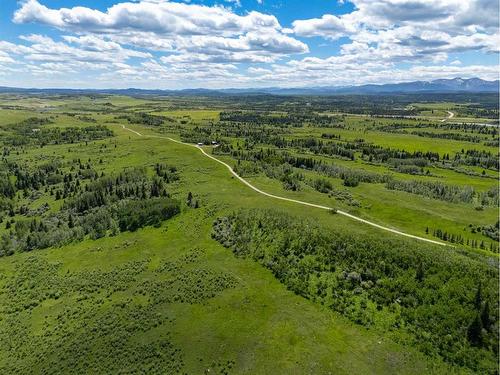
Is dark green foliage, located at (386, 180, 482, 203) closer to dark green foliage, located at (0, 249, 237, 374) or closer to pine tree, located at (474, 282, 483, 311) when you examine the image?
pine tree, located at (474, 282, 483, 311)

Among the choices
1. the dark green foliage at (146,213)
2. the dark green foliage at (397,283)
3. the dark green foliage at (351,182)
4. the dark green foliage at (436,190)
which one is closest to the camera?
the dark green foliage at (397,283)

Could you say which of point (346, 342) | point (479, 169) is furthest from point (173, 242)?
point (479, 169)

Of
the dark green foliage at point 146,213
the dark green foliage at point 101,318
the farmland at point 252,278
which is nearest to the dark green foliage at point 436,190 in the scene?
the farmland at point 252,278

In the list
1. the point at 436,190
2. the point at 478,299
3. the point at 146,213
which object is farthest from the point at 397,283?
the point at 436,190

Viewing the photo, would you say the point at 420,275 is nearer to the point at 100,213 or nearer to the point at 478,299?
the point at 478,299

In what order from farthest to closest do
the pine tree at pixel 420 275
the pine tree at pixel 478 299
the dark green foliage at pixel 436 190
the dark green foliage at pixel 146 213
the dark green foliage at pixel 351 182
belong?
the dark green foliage at pixel 351 182 → the dark green foliage at pixel 436 190 → the dark green foliage at pixel 146 213 → the pine tree at pixel 420 275 → the pine tree at pixel 478 299

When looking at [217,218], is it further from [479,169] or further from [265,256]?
[479,169]

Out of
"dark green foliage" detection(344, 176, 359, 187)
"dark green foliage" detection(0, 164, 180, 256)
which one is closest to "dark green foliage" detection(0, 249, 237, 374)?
"dark green foliage" detection(0, 164, 180, 256)

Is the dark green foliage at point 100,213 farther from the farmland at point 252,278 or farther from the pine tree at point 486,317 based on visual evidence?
the pine tree at point 486,317
